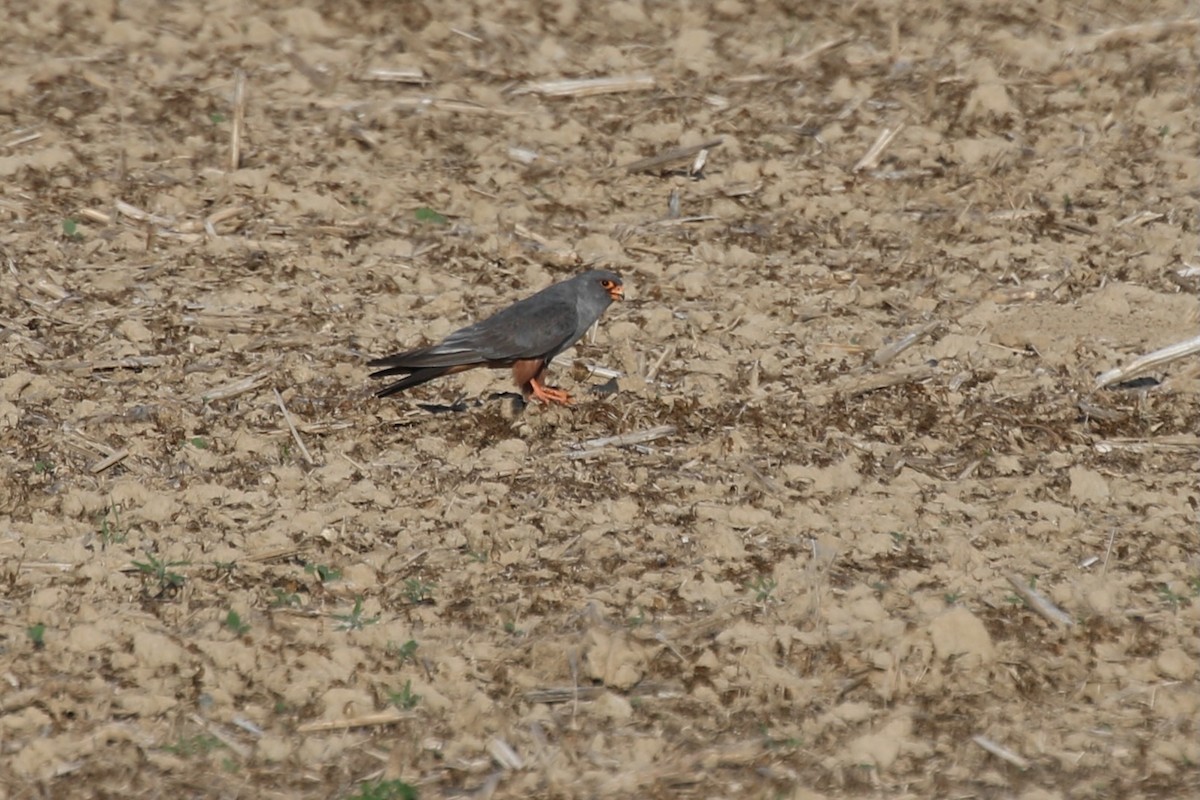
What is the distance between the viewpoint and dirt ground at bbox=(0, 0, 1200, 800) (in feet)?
21.2

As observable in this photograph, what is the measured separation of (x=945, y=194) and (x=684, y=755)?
6.49 meters

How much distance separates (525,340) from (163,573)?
2.70 m

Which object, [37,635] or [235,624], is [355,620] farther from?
[37,635]

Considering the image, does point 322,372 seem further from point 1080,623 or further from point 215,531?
point 1080,623

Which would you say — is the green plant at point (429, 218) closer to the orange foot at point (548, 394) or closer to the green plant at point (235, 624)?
the orange foot at point (548, 394)

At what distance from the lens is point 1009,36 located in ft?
44.7

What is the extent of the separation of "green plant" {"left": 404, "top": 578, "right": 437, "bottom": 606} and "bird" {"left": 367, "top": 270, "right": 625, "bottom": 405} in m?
1.59

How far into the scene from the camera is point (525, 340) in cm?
910

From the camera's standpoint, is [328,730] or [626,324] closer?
[328,730]

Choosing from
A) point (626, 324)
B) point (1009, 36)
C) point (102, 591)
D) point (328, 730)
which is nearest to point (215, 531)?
point (102, 591)

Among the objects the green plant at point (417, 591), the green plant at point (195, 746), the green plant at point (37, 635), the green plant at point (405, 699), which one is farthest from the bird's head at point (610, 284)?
the green plant at point (195, 746)

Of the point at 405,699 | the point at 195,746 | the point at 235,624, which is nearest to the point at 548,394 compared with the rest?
the point at 235,624

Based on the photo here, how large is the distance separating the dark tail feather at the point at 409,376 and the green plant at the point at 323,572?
1.52 metres

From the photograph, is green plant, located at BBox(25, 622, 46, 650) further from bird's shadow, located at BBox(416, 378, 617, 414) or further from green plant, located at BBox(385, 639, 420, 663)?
bird's shadow, located at BBox(416, 378, 617, 414)
